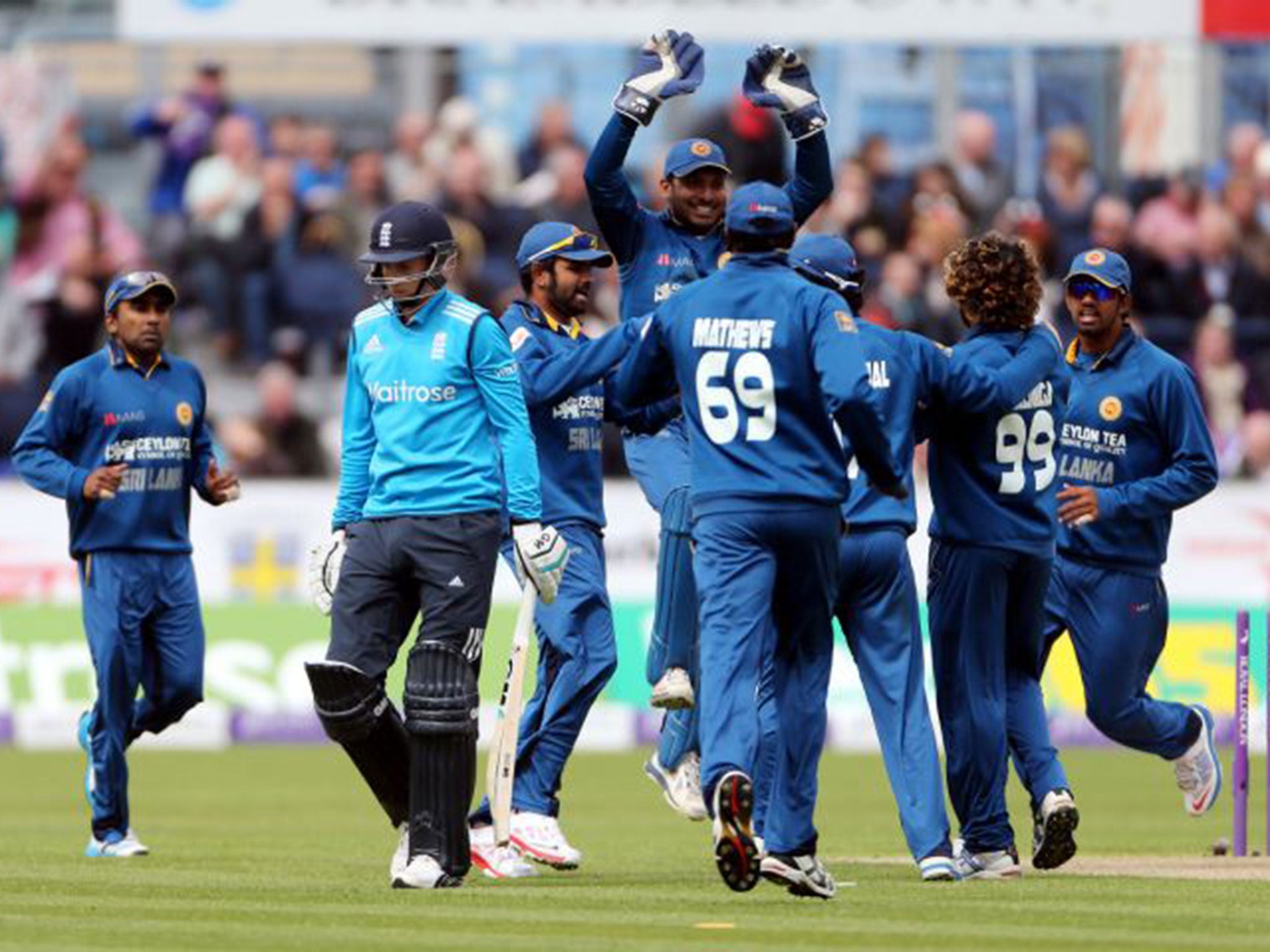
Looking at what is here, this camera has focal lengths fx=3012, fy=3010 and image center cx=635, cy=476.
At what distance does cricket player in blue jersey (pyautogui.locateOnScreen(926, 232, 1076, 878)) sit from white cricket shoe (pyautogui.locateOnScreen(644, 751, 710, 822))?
1.42m

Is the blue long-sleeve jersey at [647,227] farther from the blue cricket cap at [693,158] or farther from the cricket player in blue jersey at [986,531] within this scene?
the cricket player in blue jersey at [986,531]

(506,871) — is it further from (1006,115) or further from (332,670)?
(1006,115)

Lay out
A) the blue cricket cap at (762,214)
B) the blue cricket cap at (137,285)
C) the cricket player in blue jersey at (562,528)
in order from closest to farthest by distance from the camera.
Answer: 1. the blue cricket cap at (762,214)
2. the cricket player in blue jersey at (562,528)
3. the blue cricket cap at (137,285)

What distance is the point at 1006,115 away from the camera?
2731cm

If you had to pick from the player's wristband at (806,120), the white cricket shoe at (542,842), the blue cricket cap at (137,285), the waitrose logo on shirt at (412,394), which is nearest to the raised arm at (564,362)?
the waitrose logo on shirt at (412,394)

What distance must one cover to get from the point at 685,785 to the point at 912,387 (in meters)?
2.56

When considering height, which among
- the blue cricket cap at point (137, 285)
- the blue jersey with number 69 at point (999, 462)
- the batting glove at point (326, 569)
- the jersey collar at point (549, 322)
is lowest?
the batting glove at point (326, 569)

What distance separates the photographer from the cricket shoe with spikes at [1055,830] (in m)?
12.7

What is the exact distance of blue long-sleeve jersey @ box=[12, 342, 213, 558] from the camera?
14.9m

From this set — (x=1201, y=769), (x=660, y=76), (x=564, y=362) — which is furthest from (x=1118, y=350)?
(x=564, y=362)

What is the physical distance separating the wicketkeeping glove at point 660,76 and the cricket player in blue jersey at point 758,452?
5.86 feet

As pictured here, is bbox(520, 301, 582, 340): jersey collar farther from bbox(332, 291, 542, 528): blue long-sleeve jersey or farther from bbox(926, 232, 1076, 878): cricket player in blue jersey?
bbox(926, 232, 1076, 878): cricket player in blue jersey

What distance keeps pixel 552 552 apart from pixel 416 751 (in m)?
0.94

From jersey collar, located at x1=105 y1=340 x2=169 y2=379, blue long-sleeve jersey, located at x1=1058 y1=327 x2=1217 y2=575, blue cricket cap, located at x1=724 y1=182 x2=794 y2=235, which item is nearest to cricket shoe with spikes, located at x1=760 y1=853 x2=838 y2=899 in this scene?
blue cricket cap, located at x1=724 y1=182 x2=794 y2=235
